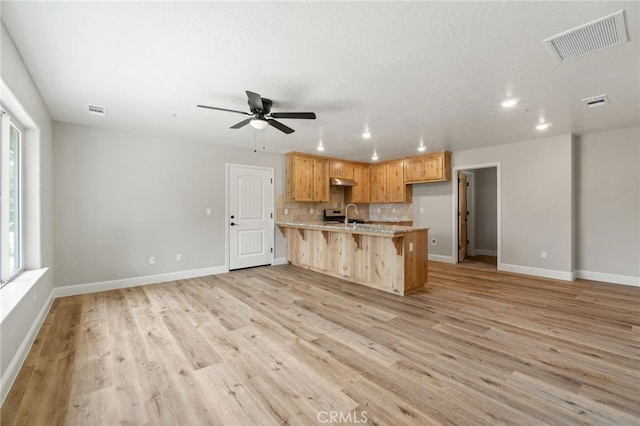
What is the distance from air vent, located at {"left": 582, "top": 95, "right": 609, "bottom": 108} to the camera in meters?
3.12

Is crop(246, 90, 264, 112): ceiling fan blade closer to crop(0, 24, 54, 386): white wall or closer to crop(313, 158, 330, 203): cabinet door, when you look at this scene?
crop(0, 24, 54, 386): white wall

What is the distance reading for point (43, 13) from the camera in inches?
70.7

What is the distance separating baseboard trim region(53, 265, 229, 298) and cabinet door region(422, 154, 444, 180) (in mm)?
4782

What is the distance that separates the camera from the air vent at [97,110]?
11.2 ft

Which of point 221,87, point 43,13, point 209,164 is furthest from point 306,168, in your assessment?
point 43,13

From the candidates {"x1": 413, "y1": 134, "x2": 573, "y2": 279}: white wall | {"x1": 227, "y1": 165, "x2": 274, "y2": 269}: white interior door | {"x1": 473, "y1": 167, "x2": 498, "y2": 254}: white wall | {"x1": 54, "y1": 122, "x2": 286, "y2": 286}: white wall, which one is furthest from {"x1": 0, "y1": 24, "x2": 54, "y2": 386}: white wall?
{"x1": 473, "y1": 167, "x2": 498, "y2": 254}: white wall

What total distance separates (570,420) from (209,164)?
551 centimetres

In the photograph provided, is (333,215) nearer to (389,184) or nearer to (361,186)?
(361,186)

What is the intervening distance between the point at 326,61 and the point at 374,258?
2967mm

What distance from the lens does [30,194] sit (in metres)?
3.06

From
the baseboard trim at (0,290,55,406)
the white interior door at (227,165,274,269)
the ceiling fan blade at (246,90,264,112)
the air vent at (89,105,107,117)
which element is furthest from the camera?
the white interior door at (227,165,274,269)

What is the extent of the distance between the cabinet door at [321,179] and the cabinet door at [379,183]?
1.49 m

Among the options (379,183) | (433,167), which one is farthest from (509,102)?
(379,183)

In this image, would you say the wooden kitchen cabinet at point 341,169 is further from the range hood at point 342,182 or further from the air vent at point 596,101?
the air vent at point 596,101
